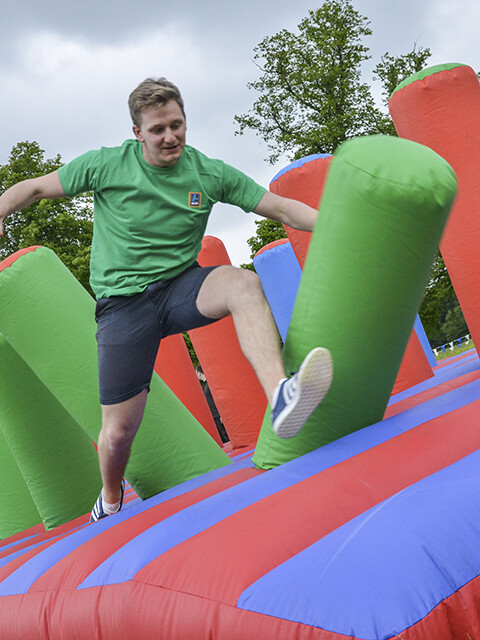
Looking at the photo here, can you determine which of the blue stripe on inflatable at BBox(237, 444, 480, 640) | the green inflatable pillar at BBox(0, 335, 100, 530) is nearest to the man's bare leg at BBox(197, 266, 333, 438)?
the blue stripe on inflatable at BBox(237, 444, 480, 640)

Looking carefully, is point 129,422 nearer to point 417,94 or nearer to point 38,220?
point 417,94

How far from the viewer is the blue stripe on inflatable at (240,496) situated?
1.96 meters

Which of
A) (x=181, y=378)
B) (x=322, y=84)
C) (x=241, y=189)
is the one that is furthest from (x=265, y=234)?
(x=241, y=189)

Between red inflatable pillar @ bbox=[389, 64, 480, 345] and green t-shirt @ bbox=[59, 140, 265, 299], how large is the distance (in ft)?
3.39

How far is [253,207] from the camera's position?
2.66 meters

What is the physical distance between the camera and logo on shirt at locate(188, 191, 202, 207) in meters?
2.59

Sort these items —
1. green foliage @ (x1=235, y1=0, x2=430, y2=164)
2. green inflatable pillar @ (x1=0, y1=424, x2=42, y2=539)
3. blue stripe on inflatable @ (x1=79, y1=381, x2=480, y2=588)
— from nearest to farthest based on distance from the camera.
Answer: blue stripe on inflatable @ (x1=79, y1=381, x2=480, y2=588) → green inflatable pillar @ (x1=0, y1=424, x2=42, y2=539) → green foliage @ (x1=235, y1=0, x2=430, y2=164)

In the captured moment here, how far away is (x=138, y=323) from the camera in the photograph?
2.54m

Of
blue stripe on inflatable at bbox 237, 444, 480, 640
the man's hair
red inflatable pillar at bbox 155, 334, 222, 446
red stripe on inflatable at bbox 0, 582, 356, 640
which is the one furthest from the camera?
red inflatable pillar at bbox 155, 334, 222, 446

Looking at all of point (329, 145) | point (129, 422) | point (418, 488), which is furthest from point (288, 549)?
point (329, 145)

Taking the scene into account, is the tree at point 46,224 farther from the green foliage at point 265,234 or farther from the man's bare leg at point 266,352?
the man's bare leg at point 266,352

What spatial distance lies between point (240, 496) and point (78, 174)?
1339mm

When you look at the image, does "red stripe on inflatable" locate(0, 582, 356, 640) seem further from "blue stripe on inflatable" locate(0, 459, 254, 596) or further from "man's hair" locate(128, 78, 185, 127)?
"man's hair" locate(128, 78, 185, 127)

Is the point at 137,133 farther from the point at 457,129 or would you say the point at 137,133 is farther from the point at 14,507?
the point at 14,507
